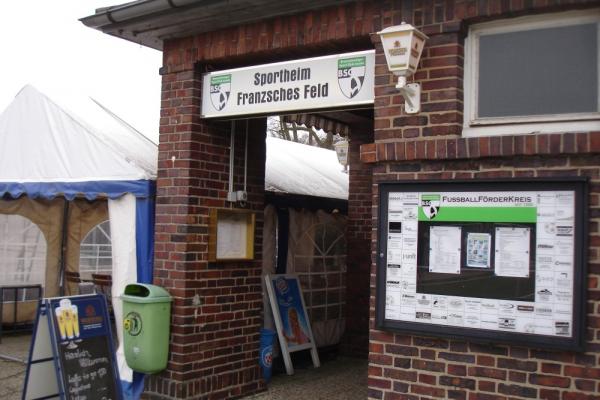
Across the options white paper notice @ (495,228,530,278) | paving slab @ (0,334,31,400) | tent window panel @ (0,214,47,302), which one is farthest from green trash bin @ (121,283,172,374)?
tent window panel @ (0,214,47,302)

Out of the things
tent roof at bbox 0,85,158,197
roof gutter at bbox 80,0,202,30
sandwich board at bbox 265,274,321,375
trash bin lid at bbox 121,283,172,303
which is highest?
roof gutter at bbox 80,0,202,30

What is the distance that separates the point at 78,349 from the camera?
577 cm

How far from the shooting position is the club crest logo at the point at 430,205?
15.1 feet

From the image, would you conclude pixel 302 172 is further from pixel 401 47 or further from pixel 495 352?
pixel 495 352

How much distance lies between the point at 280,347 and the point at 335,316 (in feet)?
5.96

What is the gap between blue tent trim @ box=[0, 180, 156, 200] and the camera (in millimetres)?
6512

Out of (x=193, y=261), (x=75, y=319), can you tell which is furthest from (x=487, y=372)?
(x=75, y=319)

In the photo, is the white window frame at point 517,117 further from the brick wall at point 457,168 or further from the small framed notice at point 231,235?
the small framed notice at point 231,235

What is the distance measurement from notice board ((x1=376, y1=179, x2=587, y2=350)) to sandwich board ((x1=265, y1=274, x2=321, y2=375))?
3594mm

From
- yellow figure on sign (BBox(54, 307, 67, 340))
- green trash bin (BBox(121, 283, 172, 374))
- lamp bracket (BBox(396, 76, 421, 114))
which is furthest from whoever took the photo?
green trash bin (BBox(121, 283, 172, 374))

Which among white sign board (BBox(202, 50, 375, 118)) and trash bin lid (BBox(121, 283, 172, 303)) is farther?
trash bin lid (BBox(121, 283, 172, 303))

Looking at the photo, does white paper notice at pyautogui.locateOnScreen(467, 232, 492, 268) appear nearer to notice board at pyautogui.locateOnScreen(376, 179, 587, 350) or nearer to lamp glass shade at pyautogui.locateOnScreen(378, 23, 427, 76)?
notice board at pyautogui.locateOnScreen(376, 179, 587, 350)

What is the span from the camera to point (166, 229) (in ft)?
20.7

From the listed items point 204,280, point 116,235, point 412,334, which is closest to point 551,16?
point 412,334
